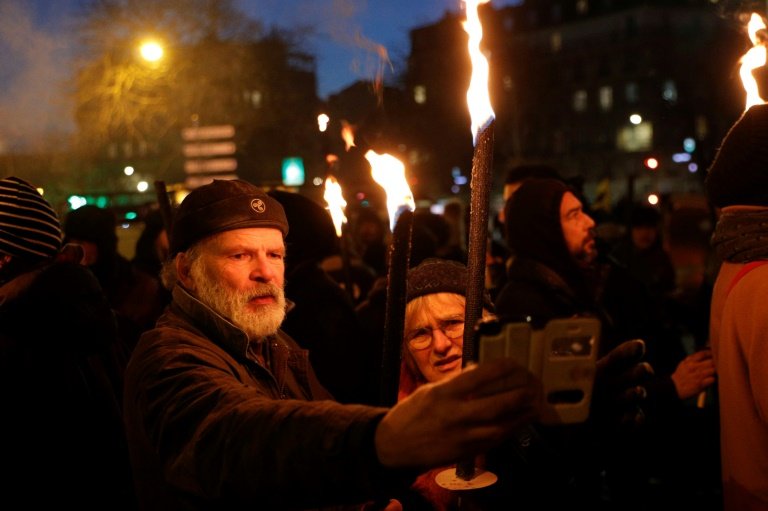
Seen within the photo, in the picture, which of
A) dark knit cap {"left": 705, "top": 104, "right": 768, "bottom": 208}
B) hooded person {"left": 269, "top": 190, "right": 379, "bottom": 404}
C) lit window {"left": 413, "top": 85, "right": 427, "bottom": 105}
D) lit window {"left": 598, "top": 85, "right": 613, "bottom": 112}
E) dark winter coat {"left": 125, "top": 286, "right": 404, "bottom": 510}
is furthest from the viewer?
lit window {"left": 598, "top": 85, "right": 613, "bottom": 112}

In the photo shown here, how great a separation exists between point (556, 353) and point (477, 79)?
1.04m

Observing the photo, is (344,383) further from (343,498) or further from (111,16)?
(111,16)

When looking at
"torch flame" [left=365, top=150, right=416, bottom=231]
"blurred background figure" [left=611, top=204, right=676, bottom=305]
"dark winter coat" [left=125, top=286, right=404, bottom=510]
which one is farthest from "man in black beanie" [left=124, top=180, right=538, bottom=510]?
"blurred background figure" [left=611, top=204, right=676, bottom=305]

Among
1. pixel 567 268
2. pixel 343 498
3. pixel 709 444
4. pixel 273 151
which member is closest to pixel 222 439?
pixel 343 498

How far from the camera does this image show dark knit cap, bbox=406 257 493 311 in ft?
10.8

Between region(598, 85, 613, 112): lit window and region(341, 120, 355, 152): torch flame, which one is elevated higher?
region(598, 85, 613, 112): lit window

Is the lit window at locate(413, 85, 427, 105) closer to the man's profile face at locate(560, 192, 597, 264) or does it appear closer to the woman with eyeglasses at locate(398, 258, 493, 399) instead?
the man's profile face at locate(560, 192, 597, 264)

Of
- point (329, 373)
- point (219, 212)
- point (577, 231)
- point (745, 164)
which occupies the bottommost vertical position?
point (329, 373)

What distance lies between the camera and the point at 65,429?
10.7 feet

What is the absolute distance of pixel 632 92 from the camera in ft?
231

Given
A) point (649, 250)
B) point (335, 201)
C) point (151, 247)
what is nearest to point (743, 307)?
point (335, 201)

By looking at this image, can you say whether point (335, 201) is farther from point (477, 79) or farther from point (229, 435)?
point (229, 435)

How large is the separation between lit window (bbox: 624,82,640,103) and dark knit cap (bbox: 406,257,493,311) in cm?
7143

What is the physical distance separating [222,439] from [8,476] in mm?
2023
